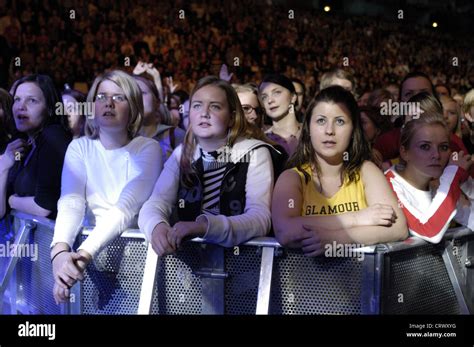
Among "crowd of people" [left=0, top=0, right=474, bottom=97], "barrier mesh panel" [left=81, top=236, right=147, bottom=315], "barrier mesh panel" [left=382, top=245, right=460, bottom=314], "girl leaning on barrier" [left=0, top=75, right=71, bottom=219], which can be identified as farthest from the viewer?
"crowd of people" [left=0, top=0, right=474, bottom=97]

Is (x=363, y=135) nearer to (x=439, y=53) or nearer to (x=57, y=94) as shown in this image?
(x=57, y=94)

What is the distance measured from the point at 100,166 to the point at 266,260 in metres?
0.89

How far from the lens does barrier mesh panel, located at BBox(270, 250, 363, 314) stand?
2303 mm

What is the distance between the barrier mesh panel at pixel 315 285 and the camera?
2303mm

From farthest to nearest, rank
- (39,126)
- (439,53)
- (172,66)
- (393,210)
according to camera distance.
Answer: (439,53)
(172,66)
(39,126)
(393,210)

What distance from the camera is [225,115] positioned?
2.80 meters

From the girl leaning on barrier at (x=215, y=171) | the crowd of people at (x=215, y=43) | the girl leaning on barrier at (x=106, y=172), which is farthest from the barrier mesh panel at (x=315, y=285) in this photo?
the crowd of people at (x=215, y=43)

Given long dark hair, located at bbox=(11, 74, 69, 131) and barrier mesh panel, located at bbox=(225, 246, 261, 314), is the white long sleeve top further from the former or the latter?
barrier mesh panel, located at bbox=(225, 246, 261, 314)

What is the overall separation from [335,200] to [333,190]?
2.1 inches

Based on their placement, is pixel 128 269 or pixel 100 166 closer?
pixel 128 269

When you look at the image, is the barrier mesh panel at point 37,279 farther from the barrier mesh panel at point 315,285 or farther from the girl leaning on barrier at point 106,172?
the barrier mesh panel at point 315,285

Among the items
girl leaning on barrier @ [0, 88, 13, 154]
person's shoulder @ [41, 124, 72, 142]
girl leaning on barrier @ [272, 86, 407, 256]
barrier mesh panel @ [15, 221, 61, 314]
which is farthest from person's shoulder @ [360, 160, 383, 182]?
girl leaning on barrier @ [0, 88, 13, 154]

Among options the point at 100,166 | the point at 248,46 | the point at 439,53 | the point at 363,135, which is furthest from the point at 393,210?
the point at 439,53

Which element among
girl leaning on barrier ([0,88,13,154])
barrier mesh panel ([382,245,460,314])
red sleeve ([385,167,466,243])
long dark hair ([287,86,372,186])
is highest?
girl leaning on barrier ([0,88,13,154])
